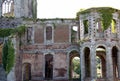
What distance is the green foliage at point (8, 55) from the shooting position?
98.3 feet

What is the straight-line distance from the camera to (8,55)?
30.2 m

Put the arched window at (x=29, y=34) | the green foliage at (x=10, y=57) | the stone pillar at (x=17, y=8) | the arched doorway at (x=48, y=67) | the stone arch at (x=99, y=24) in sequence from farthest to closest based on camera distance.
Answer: the stone pillar at (x=17, y=8)
the arched doorway at (x=48, y=67)
the arched window at (x=29, y=34)
the stone arch at (x=99, y=24)
the green foliage at (x=10, y=57)

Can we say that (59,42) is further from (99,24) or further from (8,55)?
(8,55)

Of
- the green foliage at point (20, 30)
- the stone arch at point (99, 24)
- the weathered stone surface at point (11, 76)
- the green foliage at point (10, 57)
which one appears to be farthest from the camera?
the green foliage at point (20, 30)

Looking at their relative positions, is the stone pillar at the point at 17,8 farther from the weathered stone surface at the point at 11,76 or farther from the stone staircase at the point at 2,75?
the weathered stone surface at the point at 11,76

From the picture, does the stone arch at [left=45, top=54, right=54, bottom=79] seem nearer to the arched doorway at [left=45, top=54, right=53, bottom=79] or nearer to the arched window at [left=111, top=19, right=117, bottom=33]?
the arched doorway at [left=45, top=54, right=53, bottom=79]

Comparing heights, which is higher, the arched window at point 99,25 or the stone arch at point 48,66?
the arched window at point 99,25

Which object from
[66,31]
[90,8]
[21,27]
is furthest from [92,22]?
[21,27]

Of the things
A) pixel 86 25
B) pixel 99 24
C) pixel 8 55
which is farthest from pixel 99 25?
pixel 8 55

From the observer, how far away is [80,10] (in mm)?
33250

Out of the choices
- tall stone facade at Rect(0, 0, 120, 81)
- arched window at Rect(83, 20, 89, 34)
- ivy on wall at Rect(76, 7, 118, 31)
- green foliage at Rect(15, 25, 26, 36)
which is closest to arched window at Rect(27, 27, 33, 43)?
tall stone facade at Rect(0, 0, 120, 81)

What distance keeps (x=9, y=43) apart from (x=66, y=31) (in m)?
7.62

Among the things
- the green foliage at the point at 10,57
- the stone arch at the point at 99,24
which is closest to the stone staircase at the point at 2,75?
the green foliage at the point at 10,57

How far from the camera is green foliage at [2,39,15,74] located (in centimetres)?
2995
